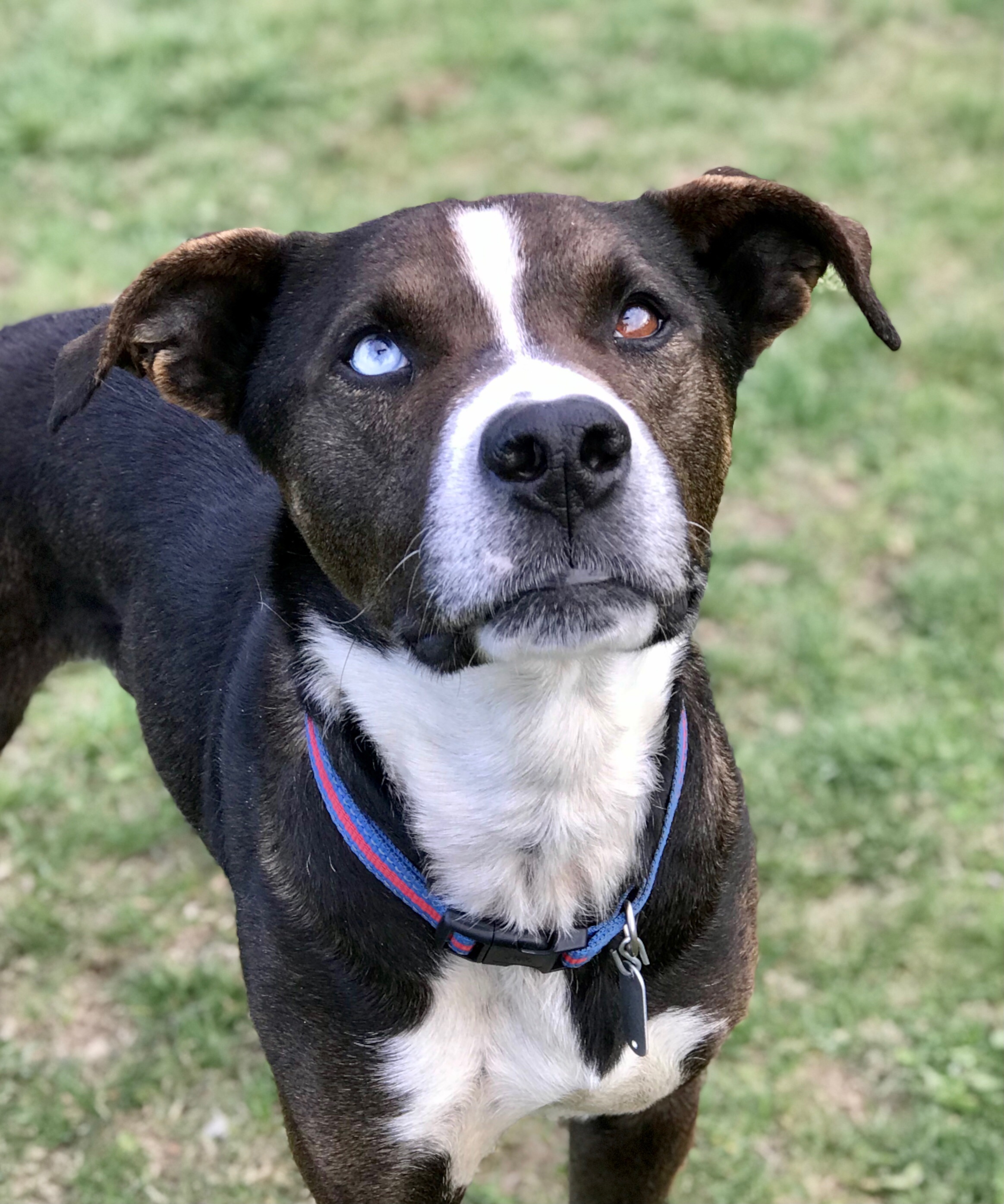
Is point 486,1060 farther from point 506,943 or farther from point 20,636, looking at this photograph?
point 20,636

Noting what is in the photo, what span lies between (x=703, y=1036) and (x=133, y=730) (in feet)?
8.94

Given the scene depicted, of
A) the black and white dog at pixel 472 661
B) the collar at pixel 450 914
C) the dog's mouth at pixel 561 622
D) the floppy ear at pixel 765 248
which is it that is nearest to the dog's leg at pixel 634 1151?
the black and white dog at pixel 472 661

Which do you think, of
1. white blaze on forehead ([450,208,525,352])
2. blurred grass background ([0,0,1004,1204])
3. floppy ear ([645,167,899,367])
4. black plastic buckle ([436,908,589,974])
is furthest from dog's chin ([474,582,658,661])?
blurred grass background ([0,0,1004,1204])

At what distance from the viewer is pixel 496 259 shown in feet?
8.17

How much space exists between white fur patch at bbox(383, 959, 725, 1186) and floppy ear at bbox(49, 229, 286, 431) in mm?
1204

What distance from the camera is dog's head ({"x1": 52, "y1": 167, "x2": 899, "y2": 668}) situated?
2223 mm

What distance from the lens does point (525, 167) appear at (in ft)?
24.6

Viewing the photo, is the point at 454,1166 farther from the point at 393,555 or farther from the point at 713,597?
the point at 713,597

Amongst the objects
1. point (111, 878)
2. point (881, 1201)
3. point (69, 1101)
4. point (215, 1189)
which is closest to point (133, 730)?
point (111, 878)

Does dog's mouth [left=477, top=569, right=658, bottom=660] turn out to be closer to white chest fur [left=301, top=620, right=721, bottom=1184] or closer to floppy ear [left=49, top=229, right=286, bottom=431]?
white chest fur [left=301, top=620, right=721, bottom=1184]

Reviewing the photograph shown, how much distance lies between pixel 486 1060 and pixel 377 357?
4.30ft

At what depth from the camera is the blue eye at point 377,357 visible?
250 centimetres

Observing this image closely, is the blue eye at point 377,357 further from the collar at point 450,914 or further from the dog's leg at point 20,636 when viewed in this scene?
the dog's leg at point 20,636

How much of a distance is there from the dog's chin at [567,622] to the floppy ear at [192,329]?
0.82 meters
